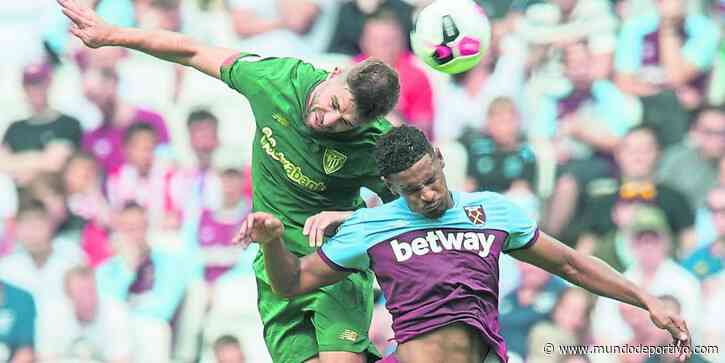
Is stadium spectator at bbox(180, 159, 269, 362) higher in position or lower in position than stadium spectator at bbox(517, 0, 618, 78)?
lower

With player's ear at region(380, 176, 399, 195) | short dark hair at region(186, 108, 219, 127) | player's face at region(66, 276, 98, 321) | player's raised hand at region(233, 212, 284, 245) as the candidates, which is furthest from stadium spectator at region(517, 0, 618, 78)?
player's raised hand at region(233, 212, 284, 245)

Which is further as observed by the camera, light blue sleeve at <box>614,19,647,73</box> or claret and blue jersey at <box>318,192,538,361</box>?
light blue sleeve at <box>614,19,647,73</box>

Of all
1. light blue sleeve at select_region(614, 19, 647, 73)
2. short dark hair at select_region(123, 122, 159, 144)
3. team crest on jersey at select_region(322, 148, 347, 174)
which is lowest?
short dark hair at select_region(123, 122, 159, 144)

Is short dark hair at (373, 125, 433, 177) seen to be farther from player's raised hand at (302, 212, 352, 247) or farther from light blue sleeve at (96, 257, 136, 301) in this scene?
light blue sleeve at (96, 257, 136, 301)

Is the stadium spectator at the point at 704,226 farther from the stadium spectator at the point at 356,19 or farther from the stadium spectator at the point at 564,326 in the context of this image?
the stadium spectator at the point at 356,19

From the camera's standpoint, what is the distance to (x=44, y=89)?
419 inches

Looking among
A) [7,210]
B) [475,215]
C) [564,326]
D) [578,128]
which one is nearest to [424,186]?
[475,215]

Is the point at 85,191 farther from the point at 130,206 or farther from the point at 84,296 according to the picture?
the point at 84,296

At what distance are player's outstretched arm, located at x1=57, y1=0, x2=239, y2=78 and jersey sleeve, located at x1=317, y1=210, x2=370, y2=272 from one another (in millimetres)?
1002

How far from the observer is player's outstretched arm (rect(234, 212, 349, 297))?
5312 millimetres

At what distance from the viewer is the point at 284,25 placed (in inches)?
406

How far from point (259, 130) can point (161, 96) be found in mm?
4363

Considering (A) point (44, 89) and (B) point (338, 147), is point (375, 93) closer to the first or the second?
(B) point (338, 147)

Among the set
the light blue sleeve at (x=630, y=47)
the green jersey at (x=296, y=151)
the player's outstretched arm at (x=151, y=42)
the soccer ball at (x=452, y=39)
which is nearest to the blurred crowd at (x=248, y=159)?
the light blue sleeve at (x=630, y=47)
